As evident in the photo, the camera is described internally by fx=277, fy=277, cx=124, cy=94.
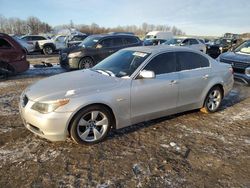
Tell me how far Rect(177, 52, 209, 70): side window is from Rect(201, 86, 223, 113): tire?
0.65 meters

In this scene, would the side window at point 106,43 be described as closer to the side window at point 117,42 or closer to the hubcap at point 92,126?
the side window at point 117,42

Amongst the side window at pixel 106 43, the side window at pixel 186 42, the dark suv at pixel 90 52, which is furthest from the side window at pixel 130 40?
the side window at pixel 186 42

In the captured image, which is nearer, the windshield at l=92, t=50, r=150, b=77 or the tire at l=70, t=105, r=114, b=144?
the tire at l=70, t=105, r=114, b=144

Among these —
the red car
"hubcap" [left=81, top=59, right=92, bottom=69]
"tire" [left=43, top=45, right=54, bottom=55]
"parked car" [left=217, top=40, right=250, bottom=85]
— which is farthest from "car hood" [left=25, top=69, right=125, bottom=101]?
"tire" [left=43, top=45, right=54, bottom=55]

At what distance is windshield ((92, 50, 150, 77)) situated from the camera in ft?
16.8

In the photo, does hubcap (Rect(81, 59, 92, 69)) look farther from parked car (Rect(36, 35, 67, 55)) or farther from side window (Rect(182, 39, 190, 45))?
parked car (Rect(36, 35, 67, 55))

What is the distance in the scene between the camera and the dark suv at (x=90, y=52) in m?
12.0

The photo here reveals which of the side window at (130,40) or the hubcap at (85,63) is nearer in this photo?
the hubcap at (85,63)

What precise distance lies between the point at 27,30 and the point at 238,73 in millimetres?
71974

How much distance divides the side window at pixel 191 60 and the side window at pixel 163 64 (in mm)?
207

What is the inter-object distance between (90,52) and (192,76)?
728 cm

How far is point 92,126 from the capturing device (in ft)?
14.9

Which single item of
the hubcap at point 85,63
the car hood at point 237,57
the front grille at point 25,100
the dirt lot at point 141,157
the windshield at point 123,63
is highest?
the windshield at point 123,63

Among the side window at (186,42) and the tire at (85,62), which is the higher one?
the side window at (186,42)
